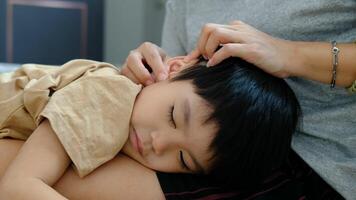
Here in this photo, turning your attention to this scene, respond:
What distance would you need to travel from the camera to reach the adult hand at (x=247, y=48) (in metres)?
0.80

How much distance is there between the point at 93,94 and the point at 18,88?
18cm

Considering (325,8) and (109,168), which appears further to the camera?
(325,8)

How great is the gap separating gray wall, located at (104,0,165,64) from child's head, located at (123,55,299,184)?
7.72ft

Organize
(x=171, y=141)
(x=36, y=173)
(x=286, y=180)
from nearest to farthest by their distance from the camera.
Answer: (x=36, y=173), (x=171, y=141), (x=286, y=180)

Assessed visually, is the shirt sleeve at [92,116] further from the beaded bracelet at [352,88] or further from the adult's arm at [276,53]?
the beaded bracelet at [352,88]

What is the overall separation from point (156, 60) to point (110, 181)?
0.27 meters

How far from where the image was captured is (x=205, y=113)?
773 mm

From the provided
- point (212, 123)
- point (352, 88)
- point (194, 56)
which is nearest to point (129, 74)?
point (194, 56)

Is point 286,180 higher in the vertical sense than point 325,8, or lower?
lower

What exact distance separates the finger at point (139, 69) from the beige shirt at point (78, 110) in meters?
0.07

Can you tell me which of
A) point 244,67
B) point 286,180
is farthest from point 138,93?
point 286,180

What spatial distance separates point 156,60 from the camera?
92 centimetres

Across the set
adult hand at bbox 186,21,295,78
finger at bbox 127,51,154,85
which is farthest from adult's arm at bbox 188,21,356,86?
finger at bbox 127,51,154,85

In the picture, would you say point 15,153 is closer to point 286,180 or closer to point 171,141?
point 171,141
